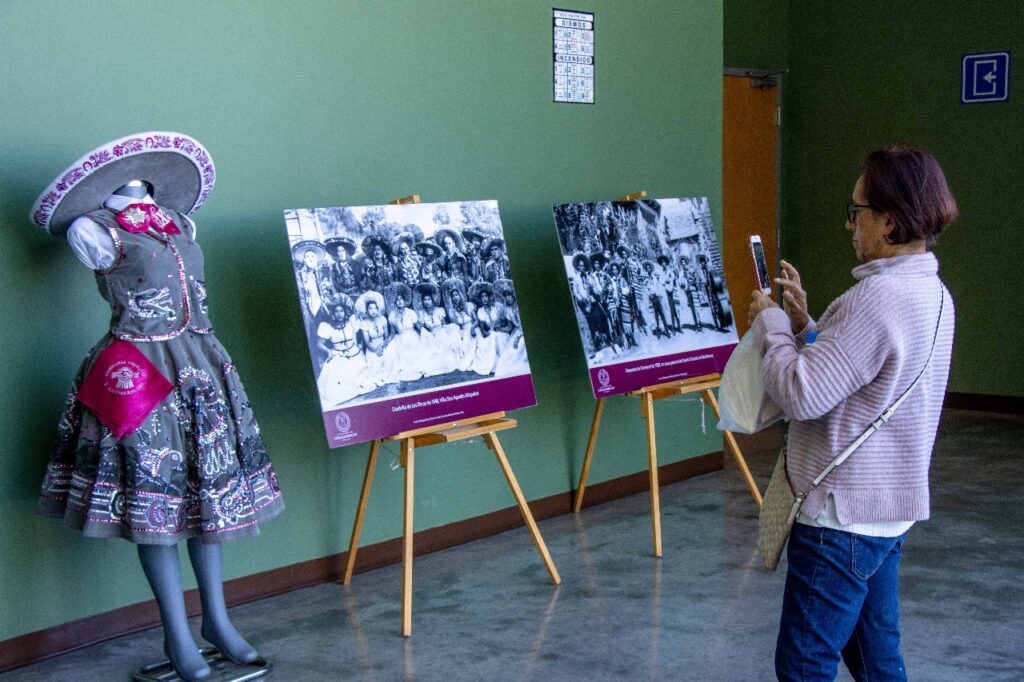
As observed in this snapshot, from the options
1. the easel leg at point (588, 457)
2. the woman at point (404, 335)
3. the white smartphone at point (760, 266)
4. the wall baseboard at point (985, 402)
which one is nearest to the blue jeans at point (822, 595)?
the white smartphone at point (760, 266)

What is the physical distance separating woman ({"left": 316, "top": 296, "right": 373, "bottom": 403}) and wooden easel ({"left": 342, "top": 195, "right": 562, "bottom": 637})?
22 centimetres

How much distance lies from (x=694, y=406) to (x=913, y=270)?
12.1ft

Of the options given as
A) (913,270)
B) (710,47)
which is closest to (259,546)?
(913,270)

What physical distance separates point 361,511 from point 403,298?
766mm

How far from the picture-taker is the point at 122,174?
10.3 ft

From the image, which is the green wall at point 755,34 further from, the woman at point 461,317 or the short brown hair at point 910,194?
the short brown hair at point 910,194

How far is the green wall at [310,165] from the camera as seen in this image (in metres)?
3.34

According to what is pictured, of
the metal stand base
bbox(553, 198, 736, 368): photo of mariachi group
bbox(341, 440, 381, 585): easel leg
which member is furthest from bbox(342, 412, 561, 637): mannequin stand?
bbox(553, 198, 736, 368): photo of mariachi group

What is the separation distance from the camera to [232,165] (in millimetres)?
3768

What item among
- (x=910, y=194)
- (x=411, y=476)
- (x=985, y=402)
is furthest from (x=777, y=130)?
(x=910, y=194)

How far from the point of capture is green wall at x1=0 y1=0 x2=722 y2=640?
3.34m

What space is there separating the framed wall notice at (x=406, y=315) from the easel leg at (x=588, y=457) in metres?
0.73
